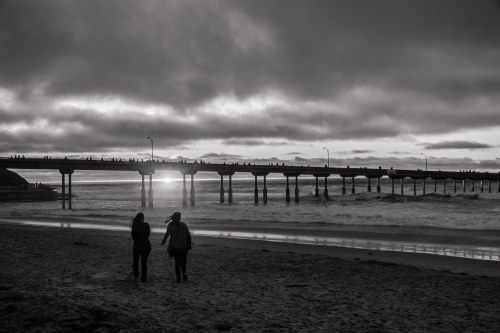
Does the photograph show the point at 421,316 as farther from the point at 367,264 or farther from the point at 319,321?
the point at 367,264

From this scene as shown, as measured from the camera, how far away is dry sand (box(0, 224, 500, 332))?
7.10 m

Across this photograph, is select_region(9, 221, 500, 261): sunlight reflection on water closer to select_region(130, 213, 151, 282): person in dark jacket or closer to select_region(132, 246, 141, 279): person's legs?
select_region(132, 246, 141, 279): person's legs

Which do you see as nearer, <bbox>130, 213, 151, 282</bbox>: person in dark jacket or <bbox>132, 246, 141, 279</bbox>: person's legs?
<bbox>130, 213, 151, 282</bbox>: person in dark jacket

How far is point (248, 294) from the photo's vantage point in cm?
→ 936

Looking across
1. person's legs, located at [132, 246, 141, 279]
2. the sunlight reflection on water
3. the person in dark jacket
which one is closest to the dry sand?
person's legs, located at [132, 246, 141, 279]

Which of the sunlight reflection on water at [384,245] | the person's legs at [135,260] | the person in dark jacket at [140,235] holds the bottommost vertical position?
the sunlight reflection on water at [384,245]

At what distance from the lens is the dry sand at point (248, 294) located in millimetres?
7102

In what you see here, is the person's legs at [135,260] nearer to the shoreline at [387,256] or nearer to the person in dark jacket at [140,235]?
the person in dark jacket at [140,235]

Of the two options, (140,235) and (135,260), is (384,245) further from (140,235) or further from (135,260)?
(140,235)

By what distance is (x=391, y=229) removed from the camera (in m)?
26.4

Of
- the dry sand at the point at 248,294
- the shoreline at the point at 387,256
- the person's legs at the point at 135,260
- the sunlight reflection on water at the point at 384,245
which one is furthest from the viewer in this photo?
the sunlight reflection on water at the point at 384,245

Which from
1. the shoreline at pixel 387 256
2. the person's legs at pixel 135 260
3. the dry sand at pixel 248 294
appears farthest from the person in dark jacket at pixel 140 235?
the shoreline at pixel 387 256

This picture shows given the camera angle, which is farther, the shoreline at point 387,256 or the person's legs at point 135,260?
the shoreline at point 387,256

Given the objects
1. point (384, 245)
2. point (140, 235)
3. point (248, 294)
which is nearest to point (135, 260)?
point (140, 235)
